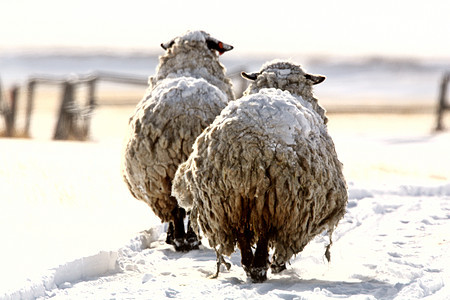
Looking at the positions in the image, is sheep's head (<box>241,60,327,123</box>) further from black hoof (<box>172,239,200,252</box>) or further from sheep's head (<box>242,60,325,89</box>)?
black hoof (<box>172,239,200,252</box>)

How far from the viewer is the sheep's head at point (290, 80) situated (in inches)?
246

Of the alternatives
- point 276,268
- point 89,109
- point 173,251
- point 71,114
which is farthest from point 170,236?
point 89,109

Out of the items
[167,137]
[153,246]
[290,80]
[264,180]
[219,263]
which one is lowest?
[153,246]

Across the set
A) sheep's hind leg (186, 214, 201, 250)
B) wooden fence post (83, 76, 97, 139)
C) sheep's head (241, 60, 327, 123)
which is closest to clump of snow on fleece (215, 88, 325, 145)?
sheep's head (241, 60, 327, 123)

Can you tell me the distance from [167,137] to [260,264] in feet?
4.98

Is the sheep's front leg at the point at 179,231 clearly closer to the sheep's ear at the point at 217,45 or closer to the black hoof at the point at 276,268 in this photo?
the black hoof at the point at 276,268

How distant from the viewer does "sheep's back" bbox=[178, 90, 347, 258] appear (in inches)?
211

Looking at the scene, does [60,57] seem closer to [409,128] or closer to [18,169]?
[409,128]

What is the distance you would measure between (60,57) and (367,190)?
5668 cm

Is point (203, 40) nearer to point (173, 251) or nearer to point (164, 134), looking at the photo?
point (164, 134)

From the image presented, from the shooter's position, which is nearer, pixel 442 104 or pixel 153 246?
pixel 153 246

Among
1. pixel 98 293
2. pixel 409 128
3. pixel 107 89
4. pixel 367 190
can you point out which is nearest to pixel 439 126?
pixel 409 128

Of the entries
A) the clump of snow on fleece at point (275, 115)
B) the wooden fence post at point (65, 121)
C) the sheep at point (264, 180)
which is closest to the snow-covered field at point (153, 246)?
the sheep at point (264, 180)

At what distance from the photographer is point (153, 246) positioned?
23.9ft
